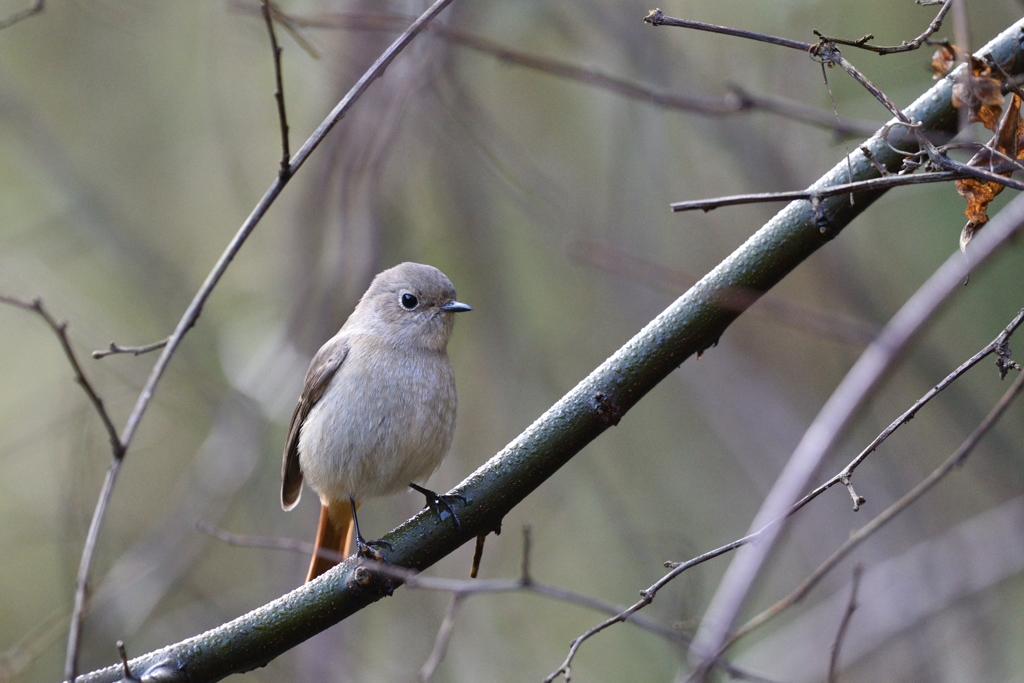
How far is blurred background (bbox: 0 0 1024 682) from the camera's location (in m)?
4.39

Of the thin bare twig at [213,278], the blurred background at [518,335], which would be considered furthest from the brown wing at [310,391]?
the thin bare twig at [213,278]

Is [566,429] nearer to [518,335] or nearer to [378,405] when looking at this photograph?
[378,405]

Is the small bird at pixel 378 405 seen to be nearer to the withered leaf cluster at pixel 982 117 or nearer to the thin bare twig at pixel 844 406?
the thin bare twig at pixel 844 406

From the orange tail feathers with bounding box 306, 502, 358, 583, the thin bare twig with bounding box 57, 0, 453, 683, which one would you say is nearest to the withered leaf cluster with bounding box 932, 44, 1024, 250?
the thin bare twig with bounding box 57, 0, 453, 683

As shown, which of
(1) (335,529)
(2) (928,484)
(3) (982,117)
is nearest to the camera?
(3) (982,117)

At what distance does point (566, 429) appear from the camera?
7.73 feet

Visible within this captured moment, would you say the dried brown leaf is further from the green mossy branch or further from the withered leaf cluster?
the green mossy branch

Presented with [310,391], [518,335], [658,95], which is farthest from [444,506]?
[518,335]

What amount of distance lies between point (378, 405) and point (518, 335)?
204 centimetres

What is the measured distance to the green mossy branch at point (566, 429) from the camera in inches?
89.4

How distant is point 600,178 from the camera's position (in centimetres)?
593

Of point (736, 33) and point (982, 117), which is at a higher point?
point (736, 33)

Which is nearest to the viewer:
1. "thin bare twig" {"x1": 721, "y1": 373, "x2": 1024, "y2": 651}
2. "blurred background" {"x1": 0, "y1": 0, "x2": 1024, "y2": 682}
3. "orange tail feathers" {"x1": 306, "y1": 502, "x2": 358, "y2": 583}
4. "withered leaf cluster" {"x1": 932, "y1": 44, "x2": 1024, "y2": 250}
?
"withered leaf cluster" {"x1": 932, "y1": 44, "x2": 1024, "y2": 250}

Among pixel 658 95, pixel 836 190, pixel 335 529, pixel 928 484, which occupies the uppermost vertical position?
pixel 658 95
